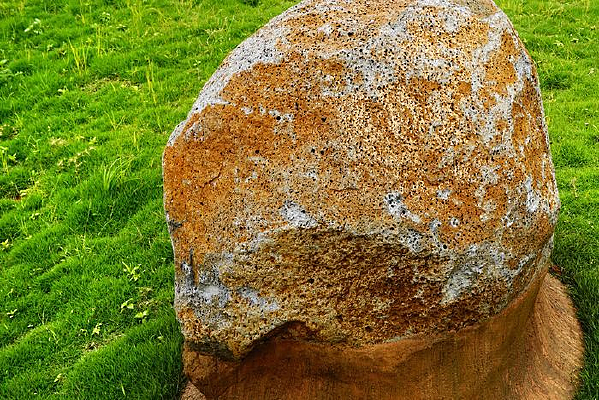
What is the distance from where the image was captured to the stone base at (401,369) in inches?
111

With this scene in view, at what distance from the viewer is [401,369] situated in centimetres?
283

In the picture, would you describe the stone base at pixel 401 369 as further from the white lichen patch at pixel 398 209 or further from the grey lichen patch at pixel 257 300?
the white lichen patch at pixel 398 209

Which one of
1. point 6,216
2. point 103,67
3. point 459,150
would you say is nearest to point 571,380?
point 459,150

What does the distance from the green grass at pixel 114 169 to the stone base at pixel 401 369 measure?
1.53ft

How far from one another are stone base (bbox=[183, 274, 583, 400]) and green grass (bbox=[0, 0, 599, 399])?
0.47 metres

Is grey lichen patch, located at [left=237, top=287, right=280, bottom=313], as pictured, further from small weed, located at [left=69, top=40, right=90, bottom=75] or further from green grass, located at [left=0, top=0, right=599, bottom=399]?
small weed, located at [left=69, top=40, right=90, bottom=75]

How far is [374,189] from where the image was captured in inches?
102

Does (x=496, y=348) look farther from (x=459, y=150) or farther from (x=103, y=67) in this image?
(x=103, y=67)

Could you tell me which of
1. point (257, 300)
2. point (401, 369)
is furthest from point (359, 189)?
point (401, 369)

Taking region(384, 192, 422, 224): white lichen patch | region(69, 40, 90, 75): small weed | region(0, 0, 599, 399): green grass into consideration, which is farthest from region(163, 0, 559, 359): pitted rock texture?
region(69, 40, 90, 75): small weed

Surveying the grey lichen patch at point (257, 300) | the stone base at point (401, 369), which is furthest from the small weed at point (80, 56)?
the grey lichen patch at point (257, 300)

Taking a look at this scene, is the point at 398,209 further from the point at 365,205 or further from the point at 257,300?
the point at 257,300

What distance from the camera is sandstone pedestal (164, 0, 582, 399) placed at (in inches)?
102

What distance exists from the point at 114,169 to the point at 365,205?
3076 millimetres
